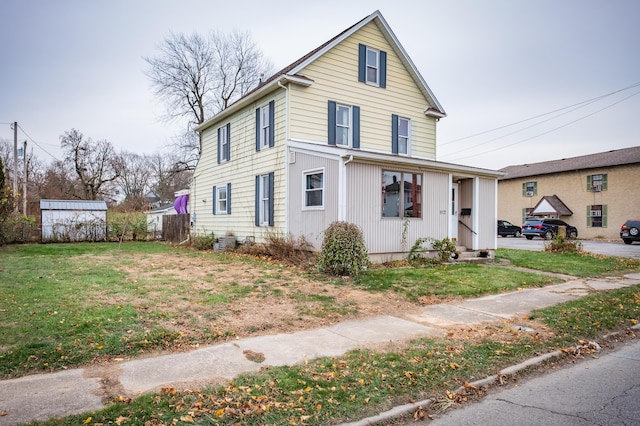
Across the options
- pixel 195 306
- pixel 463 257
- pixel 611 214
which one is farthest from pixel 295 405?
pixel 611 214

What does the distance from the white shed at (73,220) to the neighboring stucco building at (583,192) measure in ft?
91.7

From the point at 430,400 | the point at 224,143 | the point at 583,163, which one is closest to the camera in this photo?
the point at 430,400

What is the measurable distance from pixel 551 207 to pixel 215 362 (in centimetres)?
3744

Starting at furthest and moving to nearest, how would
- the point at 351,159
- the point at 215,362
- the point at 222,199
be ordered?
the point at 222,199
the point at 351,159
the point at 215,362

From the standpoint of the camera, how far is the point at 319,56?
46.5 ft

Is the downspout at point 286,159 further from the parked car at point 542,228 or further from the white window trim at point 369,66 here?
the parked car at point 542,228

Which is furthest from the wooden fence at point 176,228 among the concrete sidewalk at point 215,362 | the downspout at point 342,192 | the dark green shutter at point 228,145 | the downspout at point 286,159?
the concrete sidewalk at point 215,362

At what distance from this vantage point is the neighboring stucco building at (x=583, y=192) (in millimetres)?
31125

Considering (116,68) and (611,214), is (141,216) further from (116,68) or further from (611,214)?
(611,214)

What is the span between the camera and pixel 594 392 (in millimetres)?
3963

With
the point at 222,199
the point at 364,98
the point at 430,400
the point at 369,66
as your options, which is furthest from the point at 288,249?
the point at 430,400

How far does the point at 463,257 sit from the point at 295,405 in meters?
11.9

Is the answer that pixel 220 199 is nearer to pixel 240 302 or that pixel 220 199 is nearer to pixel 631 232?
pixel 240 302

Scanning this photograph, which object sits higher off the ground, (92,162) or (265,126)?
(92,162)
